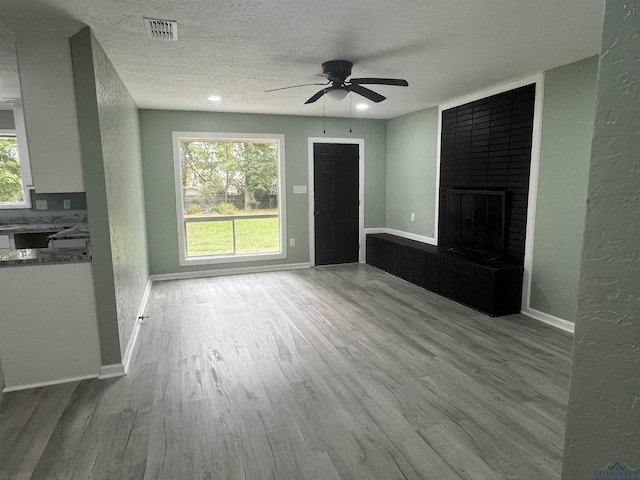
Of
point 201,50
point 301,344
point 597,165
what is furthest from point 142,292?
point 597,165

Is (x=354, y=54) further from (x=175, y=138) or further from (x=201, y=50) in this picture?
(x=175, y=138)

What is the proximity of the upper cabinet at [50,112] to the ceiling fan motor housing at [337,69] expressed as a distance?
1891 millimetres

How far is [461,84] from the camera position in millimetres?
4043

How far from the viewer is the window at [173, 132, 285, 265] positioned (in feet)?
→ 18.6

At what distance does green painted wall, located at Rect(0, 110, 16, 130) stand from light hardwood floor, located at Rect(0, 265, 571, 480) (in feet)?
9.37

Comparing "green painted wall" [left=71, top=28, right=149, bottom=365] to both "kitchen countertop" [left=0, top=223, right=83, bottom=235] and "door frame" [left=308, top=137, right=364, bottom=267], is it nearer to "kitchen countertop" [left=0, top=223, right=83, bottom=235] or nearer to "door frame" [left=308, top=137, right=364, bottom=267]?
"kitchen countertop" [left=0, top=223, right=83, bottom=235]

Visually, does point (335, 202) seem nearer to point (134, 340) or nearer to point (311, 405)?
point (134, 340)

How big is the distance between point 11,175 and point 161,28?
122 inches

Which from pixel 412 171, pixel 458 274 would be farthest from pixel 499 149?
pixel 412 171

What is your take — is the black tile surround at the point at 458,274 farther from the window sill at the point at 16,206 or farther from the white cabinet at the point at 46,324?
the window sill at the point at 16,206

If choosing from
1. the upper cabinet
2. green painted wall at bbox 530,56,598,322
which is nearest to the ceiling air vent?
the upper cabinet

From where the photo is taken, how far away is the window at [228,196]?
18.6 feet

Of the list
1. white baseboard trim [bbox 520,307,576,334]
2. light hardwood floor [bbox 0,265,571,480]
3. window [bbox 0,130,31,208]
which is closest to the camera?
light hardwood floor [bbox 0,265,571,480]

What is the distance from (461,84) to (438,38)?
148 centimetres
